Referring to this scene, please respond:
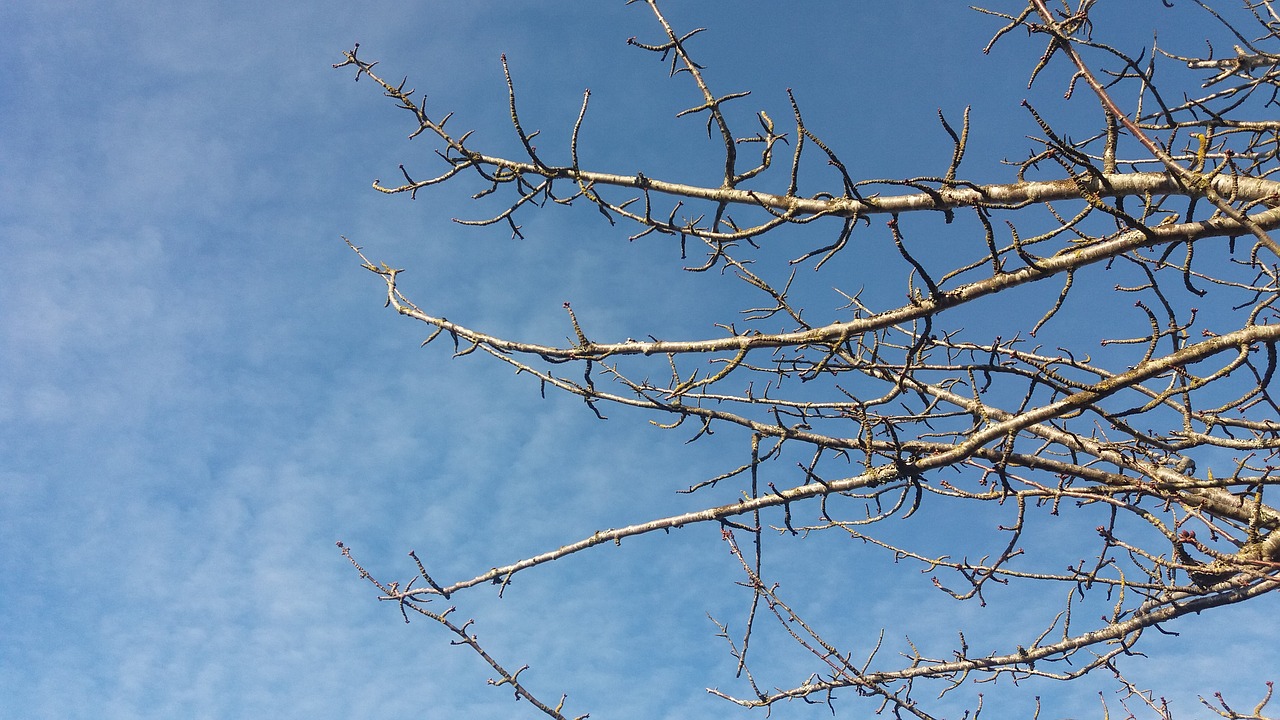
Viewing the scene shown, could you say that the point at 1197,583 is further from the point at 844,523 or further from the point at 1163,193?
the point at 1163,193

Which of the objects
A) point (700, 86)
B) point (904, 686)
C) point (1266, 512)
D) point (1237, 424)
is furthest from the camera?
point (904, 686)

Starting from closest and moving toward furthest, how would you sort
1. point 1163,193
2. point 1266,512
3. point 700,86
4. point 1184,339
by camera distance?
point 1163,193, point 1184,339, point 700,86, point 1266,512

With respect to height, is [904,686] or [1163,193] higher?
[1163,193]

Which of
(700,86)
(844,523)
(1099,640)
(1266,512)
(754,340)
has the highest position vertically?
(700,86)

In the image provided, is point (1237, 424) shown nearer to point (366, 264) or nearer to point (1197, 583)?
point (1197, 583)

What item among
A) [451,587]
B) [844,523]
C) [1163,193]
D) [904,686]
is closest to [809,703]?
[904,686]

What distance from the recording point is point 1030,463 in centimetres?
404

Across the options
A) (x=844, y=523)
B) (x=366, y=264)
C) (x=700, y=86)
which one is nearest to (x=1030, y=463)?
(x=844, y=523)

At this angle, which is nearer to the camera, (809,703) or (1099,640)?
(1099,640)

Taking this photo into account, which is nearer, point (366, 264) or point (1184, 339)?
point (1184, 339)

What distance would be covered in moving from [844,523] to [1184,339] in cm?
168

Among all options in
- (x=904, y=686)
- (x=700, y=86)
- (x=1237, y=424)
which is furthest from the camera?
(x=904, y=686)

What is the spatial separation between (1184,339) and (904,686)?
98.7 inches

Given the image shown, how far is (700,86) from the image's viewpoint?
3523 millimetres
